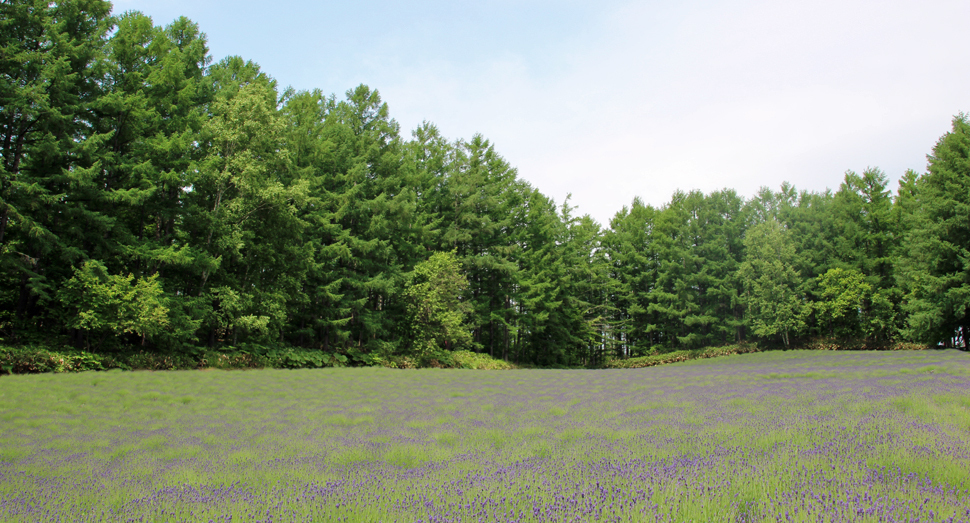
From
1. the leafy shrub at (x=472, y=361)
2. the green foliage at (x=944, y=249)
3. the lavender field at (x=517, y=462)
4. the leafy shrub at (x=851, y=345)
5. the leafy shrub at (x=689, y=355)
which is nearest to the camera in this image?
the lavender field at (x=517, y=462)

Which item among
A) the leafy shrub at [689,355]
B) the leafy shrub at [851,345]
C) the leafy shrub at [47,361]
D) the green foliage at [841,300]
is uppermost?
the green foliage at [841,300]

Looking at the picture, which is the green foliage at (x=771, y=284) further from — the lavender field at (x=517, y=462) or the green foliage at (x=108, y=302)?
Answer: the green foliage at (x=108, y=302)

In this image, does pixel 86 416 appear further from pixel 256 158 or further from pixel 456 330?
pixel 456 330

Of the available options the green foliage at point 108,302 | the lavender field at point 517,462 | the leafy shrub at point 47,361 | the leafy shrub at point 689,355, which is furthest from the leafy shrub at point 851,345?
the leafy shrub at point 47,361

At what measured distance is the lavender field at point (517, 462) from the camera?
3471 millimetres

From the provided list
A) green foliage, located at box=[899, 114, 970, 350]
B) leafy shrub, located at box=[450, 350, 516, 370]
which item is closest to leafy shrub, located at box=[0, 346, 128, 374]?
leafy shrub, located at box=[450, 350, 516, 370]

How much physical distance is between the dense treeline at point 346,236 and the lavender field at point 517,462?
43.0ft

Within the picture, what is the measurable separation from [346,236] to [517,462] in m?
28.6

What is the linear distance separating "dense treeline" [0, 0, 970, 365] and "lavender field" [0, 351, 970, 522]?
13.1 metres

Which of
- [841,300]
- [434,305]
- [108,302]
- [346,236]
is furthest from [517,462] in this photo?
[841,300]

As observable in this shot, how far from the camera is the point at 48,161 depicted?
66.8 feet

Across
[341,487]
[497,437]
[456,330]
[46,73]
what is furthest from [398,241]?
[341,487]

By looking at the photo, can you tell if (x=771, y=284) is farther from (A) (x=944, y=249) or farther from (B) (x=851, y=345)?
(A) (x=944, y=249)

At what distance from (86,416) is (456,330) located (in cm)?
2263
